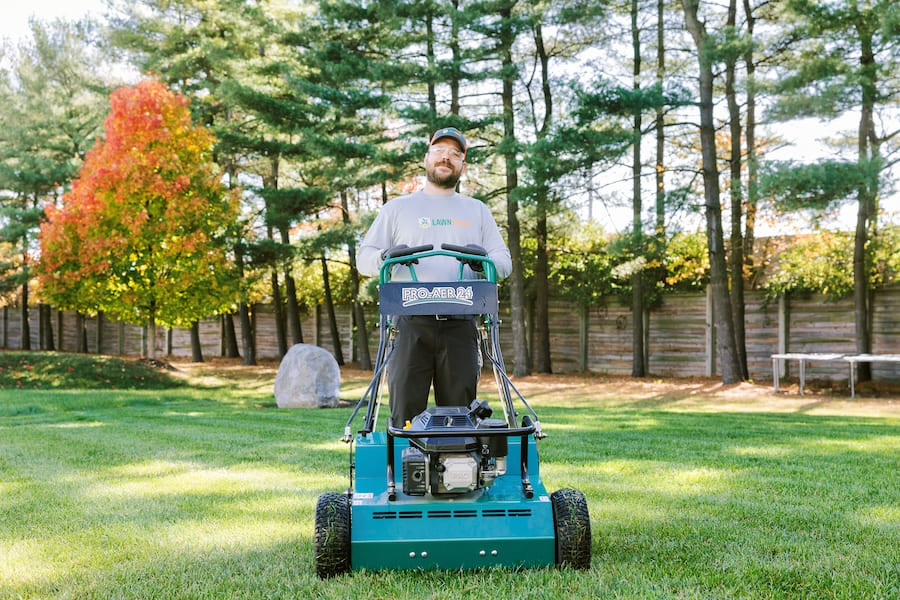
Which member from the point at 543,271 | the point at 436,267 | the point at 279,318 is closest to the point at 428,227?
the point at 436,267

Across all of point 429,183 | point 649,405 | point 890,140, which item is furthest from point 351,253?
point 429,183

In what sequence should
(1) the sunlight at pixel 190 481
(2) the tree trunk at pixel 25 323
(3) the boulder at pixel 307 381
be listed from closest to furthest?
(1) the sunlight at pixel 190 481, (3) the boulder at pixel 307 381, (2) the tree trunk at pixel 25 323

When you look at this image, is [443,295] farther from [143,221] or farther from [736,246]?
[736,246]

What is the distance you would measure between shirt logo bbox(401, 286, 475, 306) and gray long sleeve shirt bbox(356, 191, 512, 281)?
1.48 ft

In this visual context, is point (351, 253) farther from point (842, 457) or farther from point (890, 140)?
point (842, 457)

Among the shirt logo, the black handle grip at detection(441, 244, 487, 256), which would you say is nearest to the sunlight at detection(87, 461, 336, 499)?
the shirt logo

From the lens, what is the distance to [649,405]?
13.0m

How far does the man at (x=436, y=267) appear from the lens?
3744mm

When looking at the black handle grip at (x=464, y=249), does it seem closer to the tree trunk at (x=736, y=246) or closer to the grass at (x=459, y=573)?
the grass at (x=459, y=573)

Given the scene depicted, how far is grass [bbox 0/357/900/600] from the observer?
3000mm

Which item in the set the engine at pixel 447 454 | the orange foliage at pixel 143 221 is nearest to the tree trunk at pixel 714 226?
the orange foliage at pixel 143 221

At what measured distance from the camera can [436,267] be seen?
3756 millimetres

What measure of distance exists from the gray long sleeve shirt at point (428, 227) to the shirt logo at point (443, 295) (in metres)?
0.45

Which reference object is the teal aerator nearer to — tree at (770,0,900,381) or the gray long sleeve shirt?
the gray long sleeve shirt
